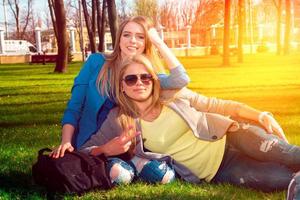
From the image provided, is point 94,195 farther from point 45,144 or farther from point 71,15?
point 71,15

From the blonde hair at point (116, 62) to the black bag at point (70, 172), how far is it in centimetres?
66

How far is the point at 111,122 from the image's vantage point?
16.6 feet

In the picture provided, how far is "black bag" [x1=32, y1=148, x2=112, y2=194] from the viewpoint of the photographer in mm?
4742

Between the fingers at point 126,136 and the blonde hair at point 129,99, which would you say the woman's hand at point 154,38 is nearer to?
the blonde hair at point 129,99

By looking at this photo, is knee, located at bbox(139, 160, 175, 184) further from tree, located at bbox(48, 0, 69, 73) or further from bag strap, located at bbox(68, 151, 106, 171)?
tree, located at bbox(48, 0, 69, 73)

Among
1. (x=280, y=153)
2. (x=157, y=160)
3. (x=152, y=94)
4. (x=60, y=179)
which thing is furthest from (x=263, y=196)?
(x=60, y=179)

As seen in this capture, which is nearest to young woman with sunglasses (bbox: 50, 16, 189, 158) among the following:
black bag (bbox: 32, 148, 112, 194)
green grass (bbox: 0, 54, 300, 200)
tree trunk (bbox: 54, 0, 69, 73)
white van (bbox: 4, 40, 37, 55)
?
black bag (bbox: 32, 148, 112, 194)

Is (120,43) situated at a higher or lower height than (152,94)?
higher

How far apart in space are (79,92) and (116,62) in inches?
20.2

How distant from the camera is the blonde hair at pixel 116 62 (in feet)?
16.8

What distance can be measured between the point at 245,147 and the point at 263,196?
1.49 feet

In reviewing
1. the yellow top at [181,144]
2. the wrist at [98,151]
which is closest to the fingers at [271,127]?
the yellow top at [181,144]

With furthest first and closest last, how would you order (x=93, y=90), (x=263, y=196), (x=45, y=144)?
(x=45, y=144) → (x=93, y=90) → (x=263, y=196)

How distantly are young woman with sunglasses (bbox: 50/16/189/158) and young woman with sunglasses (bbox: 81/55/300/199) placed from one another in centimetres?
18
